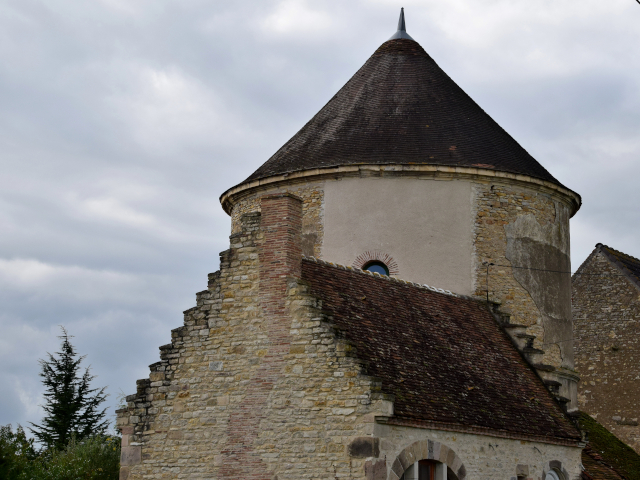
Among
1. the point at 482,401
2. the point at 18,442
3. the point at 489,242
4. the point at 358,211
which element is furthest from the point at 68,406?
the point at 482,401

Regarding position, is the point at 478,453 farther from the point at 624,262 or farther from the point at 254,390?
the point at 624,262

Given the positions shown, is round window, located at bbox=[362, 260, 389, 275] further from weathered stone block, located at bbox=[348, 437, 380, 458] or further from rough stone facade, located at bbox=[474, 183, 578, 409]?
weathered stone block, located at bbox=[348, 437, 380, 458]

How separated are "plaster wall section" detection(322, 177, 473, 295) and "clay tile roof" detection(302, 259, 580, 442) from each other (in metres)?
1.53

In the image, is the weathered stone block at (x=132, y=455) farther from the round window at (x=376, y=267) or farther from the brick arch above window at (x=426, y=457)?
the round window at (x=376, y=267)

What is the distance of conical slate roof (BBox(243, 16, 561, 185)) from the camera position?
2023 cm

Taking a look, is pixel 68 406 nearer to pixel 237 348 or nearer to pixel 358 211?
pixel 358 211

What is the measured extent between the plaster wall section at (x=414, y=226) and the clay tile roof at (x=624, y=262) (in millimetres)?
7353

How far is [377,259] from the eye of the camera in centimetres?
1986

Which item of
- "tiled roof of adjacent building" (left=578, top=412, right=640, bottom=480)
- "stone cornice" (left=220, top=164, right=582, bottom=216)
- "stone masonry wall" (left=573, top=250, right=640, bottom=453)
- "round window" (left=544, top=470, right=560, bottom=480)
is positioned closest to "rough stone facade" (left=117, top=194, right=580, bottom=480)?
"round window" (left=544, top=470, right=560, bottom=480)

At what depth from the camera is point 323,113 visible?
22.8m

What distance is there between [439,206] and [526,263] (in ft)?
8.04

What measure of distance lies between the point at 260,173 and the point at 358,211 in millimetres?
2872

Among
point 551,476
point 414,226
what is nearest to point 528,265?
point 414,226

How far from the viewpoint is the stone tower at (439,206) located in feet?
64.9
